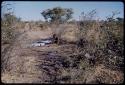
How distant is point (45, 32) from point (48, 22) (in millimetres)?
456

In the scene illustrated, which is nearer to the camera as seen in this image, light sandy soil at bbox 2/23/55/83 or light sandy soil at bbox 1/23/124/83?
light sandy soil at bbox 1/23/124/83

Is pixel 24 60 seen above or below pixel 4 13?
below

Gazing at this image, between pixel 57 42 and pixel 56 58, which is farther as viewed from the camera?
pixel 57 42

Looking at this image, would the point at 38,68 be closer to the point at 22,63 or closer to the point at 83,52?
the point at 22,63

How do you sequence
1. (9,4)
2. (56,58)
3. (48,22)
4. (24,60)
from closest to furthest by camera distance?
1. (9,4)
2. (24,60)
3. (56,58)
4. (48,22)

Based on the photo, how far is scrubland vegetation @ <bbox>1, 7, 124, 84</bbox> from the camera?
453cm

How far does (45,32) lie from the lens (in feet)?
26.2

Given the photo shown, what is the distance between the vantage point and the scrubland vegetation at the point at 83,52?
4.53 meters

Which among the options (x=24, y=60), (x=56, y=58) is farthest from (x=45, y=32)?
(x=24, y=60)

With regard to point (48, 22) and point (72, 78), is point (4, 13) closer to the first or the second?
point (72, 78)

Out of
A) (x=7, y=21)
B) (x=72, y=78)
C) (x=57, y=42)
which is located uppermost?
(x=7, y=21)

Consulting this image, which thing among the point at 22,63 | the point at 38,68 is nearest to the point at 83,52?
the point at 38,68

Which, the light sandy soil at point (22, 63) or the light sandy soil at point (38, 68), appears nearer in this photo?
the light sandy soil at point (38, 68)

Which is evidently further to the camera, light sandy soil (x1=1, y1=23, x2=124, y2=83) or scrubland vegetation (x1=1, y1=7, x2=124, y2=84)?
scrubland vegetation (x1=1, y1=7, x2=124, y2=84)
